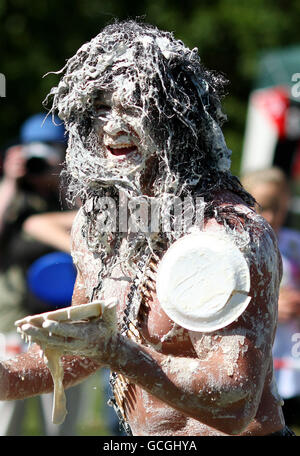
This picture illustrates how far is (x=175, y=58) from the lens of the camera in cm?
202

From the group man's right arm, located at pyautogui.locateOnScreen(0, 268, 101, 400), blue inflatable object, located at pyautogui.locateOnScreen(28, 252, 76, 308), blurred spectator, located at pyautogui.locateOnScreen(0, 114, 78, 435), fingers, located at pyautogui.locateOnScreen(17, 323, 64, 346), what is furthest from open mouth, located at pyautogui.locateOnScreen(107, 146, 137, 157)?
blurred spectator, located at pyautogui.locateOnScreen(0, 114, 78, 435)

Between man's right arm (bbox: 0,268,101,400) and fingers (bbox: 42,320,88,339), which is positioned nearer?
fingers (bbox: 42,320,88,339)

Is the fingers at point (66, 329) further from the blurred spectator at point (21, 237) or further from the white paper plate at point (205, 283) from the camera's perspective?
the blurred spectator at point (21, 237)

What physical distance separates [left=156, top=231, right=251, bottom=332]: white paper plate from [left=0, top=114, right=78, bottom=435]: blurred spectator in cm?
285

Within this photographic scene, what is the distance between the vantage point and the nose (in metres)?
2.02

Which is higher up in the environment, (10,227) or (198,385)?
(10,227)

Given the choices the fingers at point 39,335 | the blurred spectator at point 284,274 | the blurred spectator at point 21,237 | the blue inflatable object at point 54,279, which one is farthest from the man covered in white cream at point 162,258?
the blurred spectator at point 21,237

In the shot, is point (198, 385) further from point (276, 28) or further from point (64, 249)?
point (276, 28)

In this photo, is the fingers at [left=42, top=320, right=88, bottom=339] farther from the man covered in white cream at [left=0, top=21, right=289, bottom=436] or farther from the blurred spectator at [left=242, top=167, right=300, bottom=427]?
the blurred spectator at [left=242, top=167, right=300, bottom=427]

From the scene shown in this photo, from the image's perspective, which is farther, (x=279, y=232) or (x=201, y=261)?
(x=279, y=232)

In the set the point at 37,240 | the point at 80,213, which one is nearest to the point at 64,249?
the point at 37,240

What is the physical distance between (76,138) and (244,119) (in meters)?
10.4

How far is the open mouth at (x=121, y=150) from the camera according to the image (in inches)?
80.4

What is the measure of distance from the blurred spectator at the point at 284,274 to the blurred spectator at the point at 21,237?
48.5 inches
